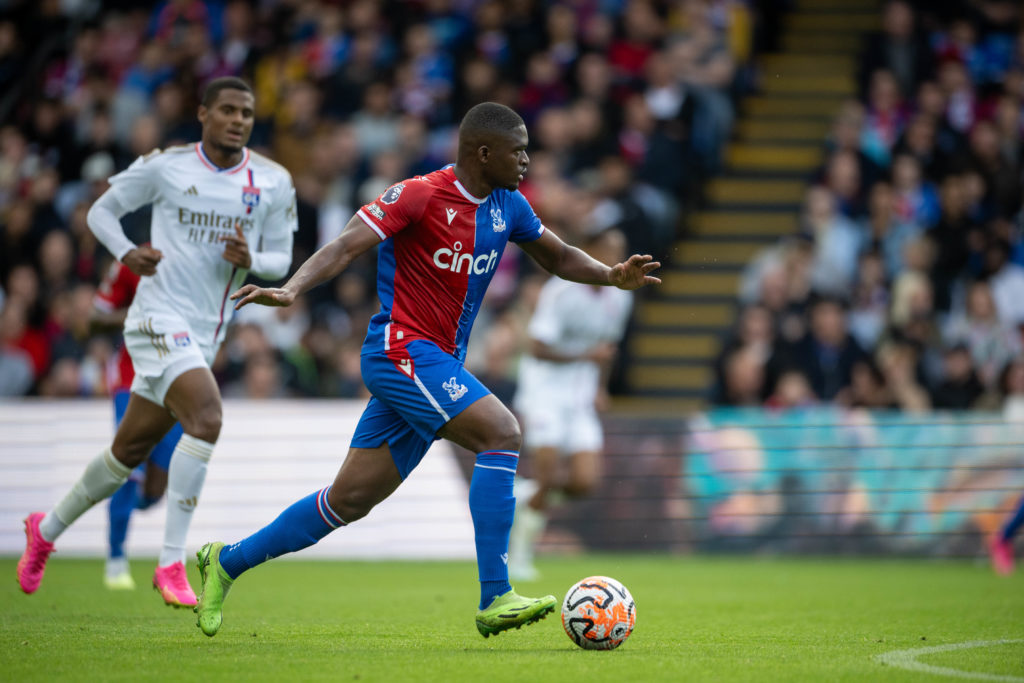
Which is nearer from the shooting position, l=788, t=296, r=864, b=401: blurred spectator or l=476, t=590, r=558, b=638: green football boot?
l=476, t=590, r=558, b=638: green football boot

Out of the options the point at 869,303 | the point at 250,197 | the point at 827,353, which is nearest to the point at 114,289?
the point at 250,197

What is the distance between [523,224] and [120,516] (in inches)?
186

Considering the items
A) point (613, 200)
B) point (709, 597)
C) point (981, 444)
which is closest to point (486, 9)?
point (613, 200)

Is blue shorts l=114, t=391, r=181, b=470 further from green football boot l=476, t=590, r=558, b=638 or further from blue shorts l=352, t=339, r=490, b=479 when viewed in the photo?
green football boot l=476, t=590, r=558, b=638

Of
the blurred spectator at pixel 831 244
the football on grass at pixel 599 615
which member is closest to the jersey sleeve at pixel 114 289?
the football on grass at pixel 599 615

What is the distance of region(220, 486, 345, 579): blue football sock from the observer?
6520 mm

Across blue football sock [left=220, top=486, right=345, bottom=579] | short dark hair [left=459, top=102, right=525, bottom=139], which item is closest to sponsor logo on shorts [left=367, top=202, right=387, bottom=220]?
short dark hair [left=459, top=102, right=525, bottom=139]

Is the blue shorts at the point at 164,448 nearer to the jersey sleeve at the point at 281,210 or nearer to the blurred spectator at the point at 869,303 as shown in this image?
the jersey sleeve at the point at 281,210

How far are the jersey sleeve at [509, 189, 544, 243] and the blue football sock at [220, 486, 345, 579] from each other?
159 centimetres

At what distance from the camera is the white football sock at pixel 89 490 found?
809cm

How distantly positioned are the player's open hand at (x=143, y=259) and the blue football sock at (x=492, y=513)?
2.52 meters

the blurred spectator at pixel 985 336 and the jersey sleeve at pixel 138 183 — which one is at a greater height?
the jersey sleeve at pixel 138 183

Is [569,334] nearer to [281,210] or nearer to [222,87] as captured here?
[281,210]

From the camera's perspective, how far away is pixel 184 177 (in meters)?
8.15
